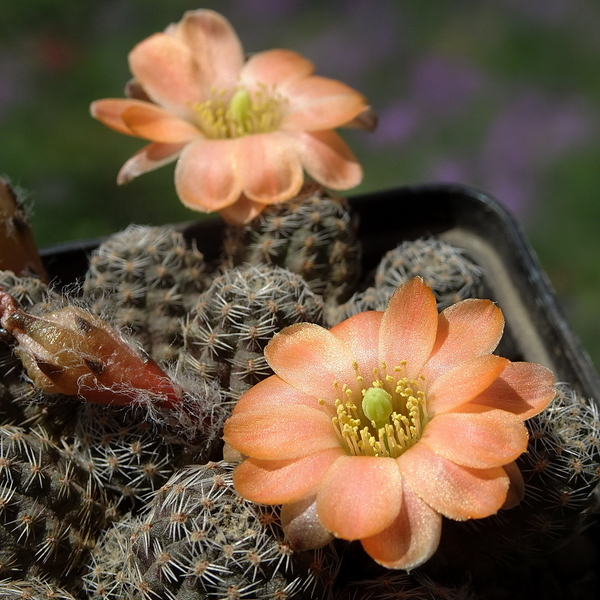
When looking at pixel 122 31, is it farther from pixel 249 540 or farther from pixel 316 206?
pixel 249 540

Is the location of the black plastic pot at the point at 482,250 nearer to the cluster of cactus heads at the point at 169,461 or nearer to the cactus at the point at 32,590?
the cluster of cactus heads at the point at 169,461

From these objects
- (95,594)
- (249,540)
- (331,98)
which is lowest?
(95,594)

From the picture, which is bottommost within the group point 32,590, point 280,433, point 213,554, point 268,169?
point 32,590

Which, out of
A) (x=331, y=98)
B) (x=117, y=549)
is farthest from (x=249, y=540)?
(x=331, y=98)

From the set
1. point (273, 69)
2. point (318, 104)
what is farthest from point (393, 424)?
point (273, 69)

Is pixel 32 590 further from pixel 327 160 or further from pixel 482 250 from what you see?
pixel 482 250

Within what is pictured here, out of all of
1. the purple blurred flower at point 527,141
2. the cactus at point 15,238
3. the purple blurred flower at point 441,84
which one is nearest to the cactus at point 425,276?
the cactus at point 15,238
